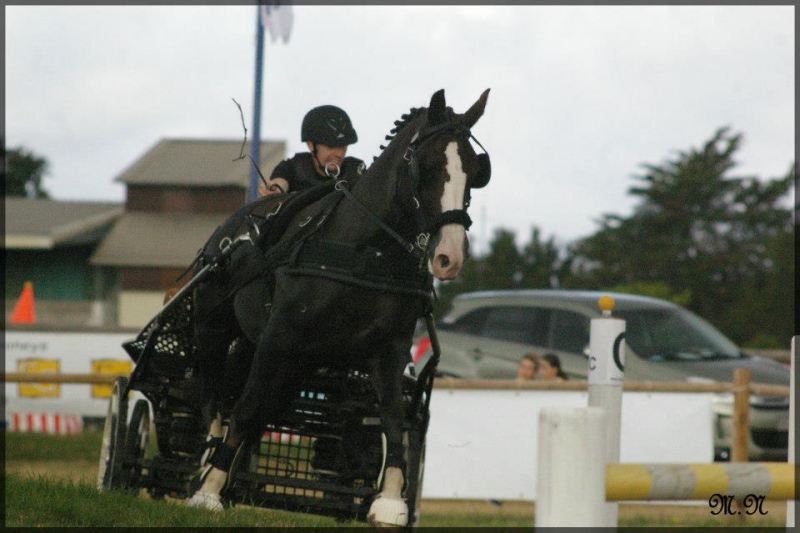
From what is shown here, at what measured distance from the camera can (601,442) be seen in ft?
10.9

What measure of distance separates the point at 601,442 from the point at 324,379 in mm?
3678

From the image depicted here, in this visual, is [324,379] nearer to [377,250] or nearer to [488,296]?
[377,250]

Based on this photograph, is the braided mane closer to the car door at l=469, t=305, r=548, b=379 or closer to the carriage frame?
the carriage frame

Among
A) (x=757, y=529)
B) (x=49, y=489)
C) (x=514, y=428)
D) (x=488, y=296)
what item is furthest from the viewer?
(x=488, y=296)

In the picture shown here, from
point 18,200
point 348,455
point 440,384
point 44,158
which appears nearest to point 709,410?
point 440,384

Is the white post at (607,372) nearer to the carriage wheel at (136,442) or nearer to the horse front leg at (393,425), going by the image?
the horse front leg at (393,425)

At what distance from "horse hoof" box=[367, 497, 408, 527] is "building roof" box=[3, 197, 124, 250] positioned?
39.6m

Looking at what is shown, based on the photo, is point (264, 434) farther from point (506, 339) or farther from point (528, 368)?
point (506, 339)

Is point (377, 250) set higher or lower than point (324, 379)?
higher

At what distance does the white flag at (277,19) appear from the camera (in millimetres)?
17844

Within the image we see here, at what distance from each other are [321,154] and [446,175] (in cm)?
168

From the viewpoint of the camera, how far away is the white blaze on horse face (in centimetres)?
545

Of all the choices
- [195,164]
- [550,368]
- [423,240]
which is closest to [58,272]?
[195,164]

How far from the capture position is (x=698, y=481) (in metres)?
3.50
